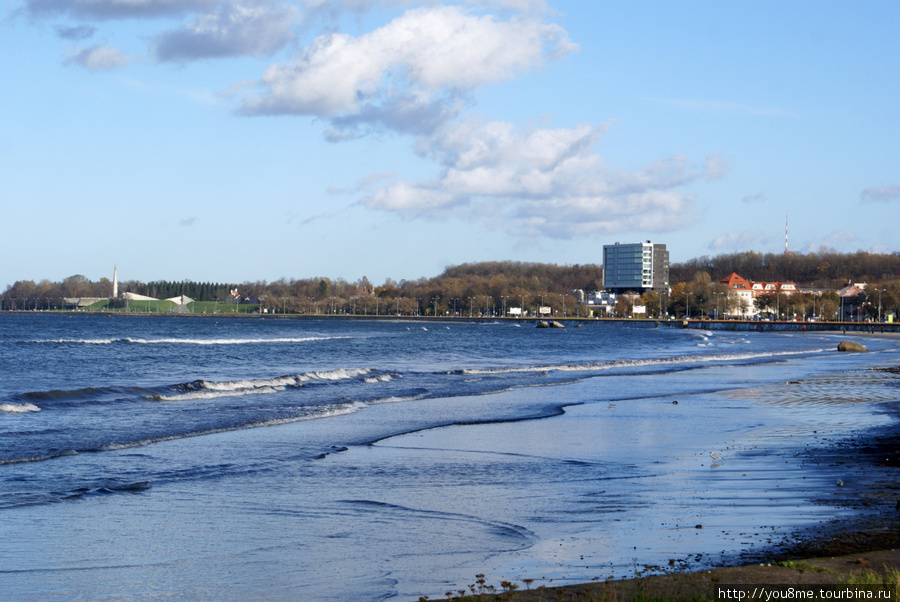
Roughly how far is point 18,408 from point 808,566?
67.7 feet

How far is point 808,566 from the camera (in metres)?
7.18

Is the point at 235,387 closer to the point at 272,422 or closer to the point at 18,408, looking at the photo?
the point at 18,408

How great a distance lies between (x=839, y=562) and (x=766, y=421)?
1370 centimetres

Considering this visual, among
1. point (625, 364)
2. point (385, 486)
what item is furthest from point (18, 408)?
point (625, 364)

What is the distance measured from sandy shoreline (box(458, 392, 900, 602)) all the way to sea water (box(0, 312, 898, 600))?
35 centimetres

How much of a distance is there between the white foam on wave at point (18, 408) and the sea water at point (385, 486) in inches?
2.2

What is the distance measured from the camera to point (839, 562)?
740 centimetres

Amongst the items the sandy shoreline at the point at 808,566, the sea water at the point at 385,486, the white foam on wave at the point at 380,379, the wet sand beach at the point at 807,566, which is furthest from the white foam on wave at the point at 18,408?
the sandy shoreline at the point at 808,566

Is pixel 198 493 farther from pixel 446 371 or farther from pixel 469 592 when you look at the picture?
pixel 446 371

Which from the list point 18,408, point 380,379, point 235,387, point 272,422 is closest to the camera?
point 272,422

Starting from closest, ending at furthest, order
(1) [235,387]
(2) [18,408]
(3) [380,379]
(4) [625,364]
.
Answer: (2) [18,408]
(1) [235,387]
(3) [380,379]
(4) [625,364]

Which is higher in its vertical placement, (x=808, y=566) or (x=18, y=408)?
(x=808, y=566)

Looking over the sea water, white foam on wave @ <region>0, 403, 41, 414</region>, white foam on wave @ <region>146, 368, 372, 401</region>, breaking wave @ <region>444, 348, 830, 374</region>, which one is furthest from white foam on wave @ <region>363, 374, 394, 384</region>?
white foam on wave @ <region>0, 403, 41, 414</region>

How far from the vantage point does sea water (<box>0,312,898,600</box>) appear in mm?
8047
